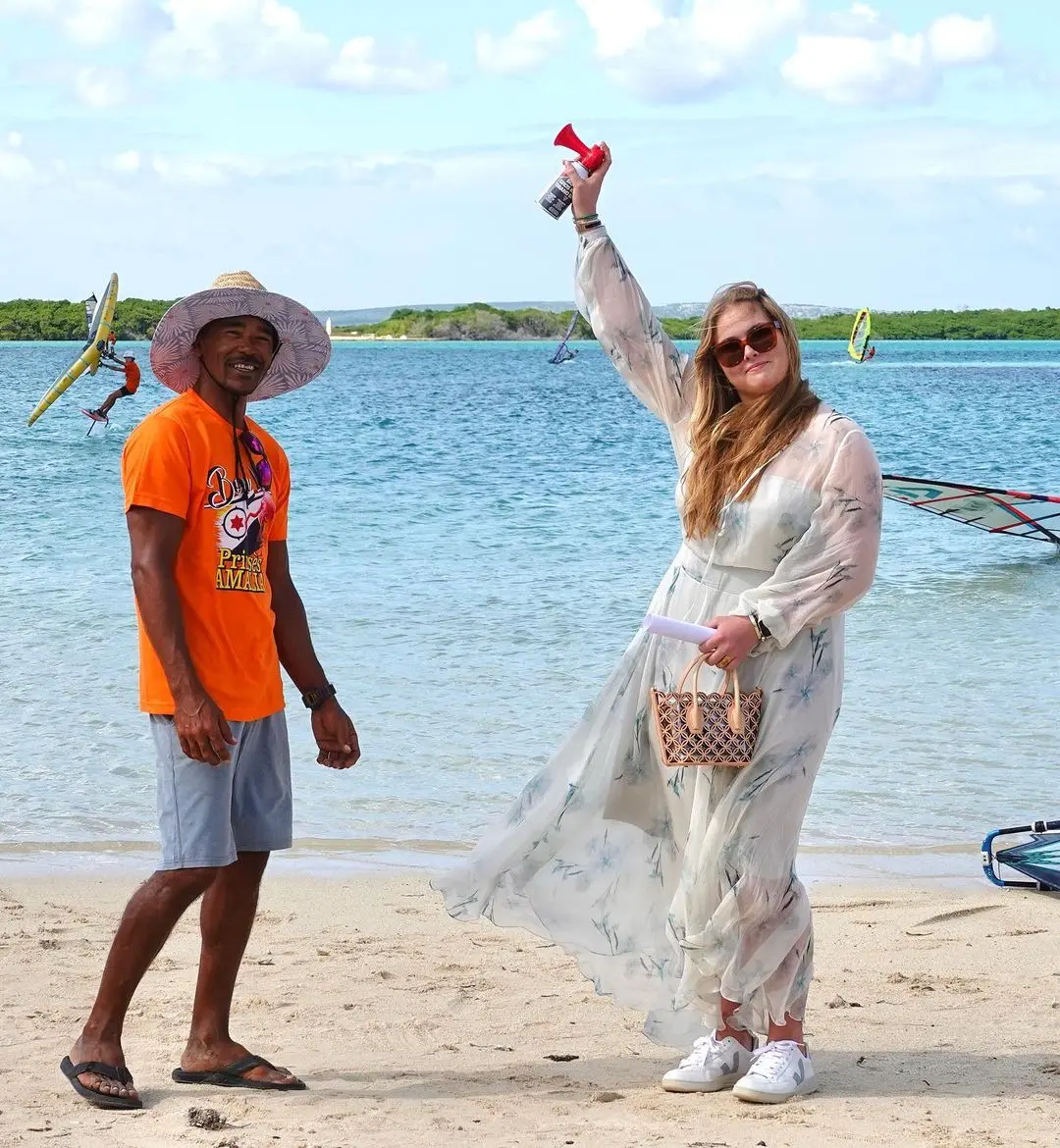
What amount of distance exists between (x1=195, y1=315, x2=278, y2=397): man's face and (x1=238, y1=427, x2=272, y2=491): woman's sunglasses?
0.08 metres

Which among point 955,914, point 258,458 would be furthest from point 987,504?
point 258,458

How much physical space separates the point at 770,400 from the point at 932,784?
10.6ft

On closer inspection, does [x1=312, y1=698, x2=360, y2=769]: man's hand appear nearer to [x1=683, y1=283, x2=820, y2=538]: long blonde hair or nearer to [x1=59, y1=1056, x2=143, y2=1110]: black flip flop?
[x1=59, y1=1056, x2=143, y2=1110]: black flip flop

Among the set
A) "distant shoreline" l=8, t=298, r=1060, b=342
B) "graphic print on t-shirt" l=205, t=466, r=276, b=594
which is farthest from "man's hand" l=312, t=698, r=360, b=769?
"distant shoreline" l=8, t=298, r=1060, b=342

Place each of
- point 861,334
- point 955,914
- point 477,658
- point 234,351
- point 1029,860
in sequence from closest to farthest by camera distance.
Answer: point 234,351, point 955,914, point 1029,860, point 477,658, point 861,334

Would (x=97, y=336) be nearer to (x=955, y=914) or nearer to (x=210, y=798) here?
(x=955, y=914)

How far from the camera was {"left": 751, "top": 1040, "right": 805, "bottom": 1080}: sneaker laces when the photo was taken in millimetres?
2723

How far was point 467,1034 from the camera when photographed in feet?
10.2

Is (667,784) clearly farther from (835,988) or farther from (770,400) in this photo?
(835,988)

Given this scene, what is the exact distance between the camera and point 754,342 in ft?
8.77

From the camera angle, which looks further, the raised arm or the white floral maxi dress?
the raised arm

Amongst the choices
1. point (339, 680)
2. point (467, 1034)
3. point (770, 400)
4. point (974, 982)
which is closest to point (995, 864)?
point (974, 982)

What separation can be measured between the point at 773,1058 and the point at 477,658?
16.5 feet

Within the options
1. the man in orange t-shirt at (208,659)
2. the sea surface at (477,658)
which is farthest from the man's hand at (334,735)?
the sea surface at (477,658)
